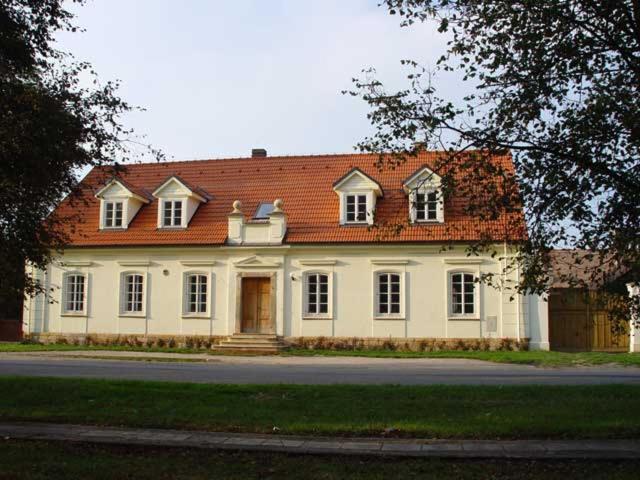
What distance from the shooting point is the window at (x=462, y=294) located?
87.5 feet

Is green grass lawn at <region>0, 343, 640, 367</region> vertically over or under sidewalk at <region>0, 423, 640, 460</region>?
over

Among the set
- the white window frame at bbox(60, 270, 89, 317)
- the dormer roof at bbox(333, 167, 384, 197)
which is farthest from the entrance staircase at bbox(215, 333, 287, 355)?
the dormer roof at bbox(333, 167, 384, 197)

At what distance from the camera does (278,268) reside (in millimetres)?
27969

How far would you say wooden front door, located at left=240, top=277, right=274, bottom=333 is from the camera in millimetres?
28234

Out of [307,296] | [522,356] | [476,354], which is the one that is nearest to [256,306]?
[307,296]

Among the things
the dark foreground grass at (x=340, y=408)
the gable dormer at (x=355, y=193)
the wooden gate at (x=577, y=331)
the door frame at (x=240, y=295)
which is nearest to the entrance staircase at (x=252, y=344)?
the door frame at (x=240, y=295)

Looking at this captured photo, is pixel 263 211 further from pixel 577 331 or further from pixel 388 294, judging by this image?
pixel 577 331

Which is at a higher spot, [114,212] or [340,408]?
[114,212]

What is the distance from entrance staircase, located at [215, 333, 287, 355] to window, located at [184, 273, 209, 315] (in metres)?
1.95

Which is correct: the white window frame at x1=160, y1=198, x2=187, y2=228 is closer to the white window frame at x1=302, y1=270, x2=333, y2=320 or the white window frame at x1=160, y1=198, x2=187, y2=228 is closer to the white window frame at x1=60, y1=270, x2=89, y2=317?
the white window frame at x1=60, y1=270, x2=89, y2=317

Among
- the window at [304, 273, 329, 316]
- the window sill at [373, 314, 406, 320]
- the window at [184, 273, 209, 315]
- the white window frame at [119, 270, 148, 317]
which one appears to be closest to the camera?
the window sill at [373, 314, 406, 320]

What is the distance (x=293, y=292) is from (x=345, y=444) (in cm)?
1995

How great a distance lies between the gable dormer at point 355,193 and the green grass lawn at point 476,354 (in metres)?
5.78

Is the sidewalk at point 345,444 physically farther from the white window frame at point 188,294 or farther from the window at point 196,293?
the window at point 196,293
